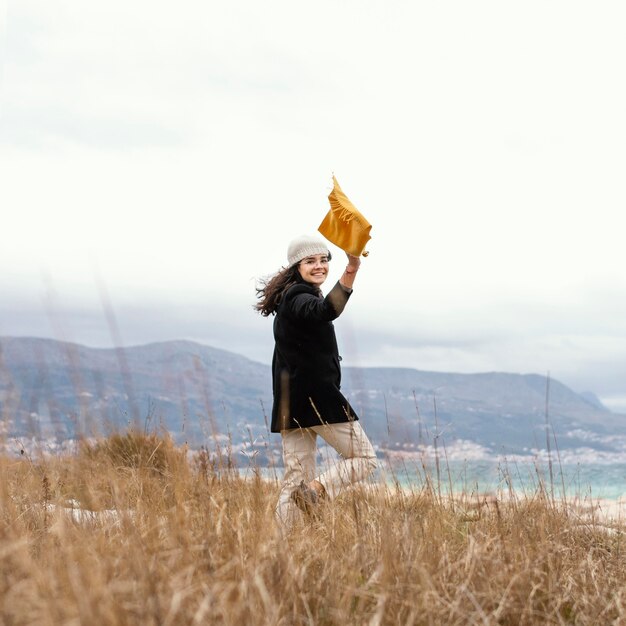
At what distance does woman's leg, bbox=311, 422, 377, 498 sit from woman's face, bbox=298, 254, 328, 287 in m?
0.87

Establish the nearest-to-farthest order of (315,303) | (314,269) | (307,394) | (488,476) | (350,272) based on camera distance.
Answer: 1. (350,272)
2. (315,303)
3. (307,394)
4. (314,269)
5. (488,476)

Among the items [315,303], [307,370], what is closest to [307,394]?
[307,370]

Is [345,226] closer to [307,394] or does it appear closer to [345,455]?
[307,394]

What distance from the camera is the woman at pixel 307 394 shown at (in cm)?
480

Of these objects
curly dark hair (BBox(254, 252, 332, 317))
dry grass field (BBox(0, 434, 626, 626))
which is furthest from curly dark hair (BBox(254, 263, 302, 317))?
dry grass field (BBox(0, 434, 626, 626))

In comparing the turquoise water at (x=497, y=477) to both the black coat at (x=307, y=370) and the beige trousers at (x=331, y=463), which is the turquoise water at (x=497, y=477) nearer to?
the beige trousers at (x=331, y=463)

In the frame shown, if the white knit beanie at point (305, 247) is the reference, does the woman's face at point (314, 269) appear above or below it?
below

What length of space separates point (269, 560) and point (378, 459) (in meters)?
1.85

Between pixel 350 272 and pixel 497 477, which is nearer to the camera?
pixel 350 272

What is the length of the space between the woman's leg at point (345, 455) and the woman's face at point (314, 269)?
34.3 inches

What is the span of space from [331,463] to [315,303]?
1.02 m

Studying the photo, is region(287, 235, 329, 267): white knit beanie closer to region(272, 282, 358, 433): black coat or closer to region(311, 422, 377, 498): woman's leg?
region(272, 282, 358, 433): black coat

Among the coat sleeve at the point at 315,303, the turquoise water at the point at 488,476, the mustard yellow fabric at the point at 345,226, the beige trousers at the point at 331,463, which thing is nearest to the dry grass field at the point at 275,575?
the beige trousers at the point at 331,463

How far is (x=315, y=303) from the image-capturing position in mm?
4613
